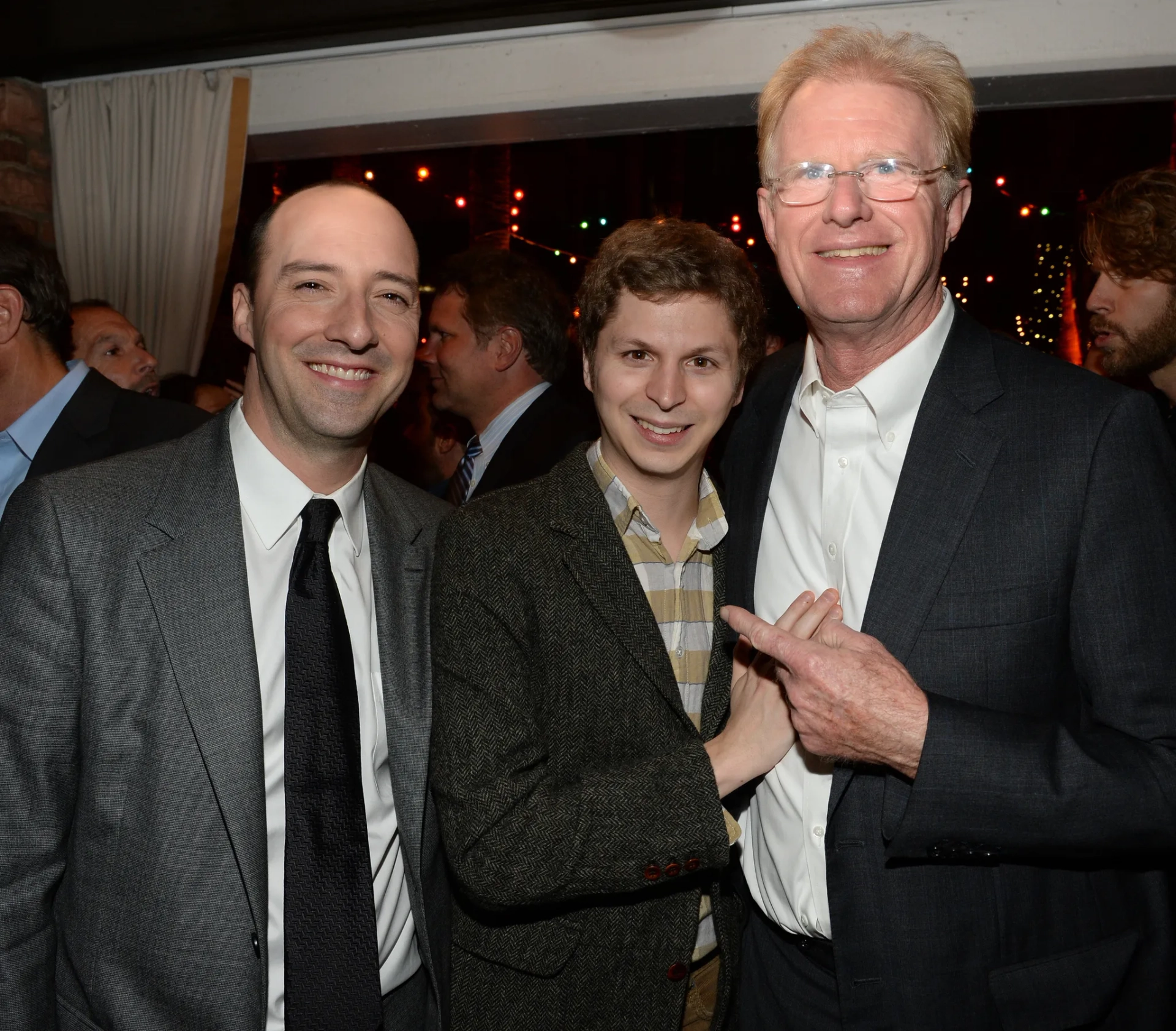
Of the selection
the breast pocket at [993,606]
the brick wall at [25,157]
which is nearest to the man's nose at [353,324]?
the breast pocket at [993,606]

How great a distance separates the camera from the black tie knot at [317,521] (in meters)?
1.67

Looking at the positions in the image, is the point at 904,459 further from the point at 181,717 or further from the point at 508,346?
the point at 508,346

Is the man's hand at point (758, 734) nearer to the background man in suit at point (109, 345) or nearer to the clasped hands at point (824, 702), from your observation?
the clasped hands at point (824, 702)

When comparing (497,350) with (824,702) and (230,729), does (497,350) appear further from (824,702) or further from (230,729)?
(824,702)

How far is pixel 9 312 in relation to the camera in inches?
121

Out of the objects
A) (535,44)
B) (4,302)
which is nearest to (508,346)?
(535,44)

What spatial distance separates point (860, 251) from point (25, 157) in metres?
4.40

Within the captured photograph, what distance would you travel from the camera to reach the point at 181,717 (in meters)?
1.49

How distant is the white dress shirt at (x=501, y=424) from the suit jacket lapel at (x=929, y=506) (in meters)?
2.68

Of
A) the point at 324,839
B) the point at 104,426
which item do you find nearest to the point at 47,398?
the point at 104,426

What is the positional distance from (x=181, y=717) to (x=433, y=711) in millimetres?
400

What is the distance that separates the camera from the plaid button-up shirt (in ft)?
5.97

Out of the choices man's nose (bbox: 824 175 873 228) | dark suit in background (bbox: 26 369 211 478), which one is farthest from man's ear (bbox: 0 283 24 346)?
man's nose (bbox: 824 175 873 228)

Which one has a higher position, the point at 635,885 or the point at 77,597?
the point at 77,597
